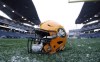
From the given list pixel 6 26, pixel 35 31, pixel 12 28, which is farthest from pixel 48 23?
pixel 12 28

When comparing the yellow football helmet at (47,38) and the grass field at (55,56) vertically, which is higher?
the yellow football helmet at (47,38)

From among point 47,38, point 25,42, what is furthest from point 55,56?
point 25,42

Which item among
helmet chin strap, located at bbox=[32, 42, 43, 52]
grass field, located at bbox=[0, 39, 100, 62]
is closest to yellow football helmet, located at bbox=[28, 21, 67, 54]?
helmet chin strap, located at bbox=[32, 42, 43, 52]

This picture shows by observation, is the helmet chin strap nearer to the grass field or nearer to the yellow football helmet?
the yellow football helmet

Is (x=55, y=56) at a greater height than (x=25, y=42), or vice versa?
(x=25, y=42)

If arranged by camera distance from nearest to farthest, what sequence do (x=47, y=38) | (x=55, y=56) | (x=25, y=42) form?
(x=55, y=56)
(x=47, y=38)
(x=25, y=42)

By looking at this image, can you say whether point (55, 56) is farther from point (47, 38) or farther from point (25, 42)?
point (25, 42)

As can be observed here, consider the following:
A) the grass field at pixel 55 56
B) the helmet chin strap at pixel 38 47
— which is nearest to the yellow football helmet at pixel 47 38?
the helmet chin strap at pixel 38 47

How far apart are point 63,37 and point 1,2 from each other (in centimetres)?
4925

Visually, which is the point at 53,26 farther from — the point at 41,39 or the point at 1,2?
the point at 1,2

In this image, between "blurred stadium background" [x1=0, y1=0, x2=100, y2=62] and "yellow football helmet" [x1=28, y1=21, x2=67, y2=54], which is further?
"yellow football helmet" [x1=28, y1=21, x2=67, y2=54]

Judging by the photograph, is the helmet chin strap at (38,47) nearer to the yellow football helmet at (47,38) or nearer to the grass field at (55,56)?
the yellow football helmet at (47,38)

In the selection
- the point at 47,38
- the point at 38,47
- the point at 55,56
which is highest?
the point at 47,38

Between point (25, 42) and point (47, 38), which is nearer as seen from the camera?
point (47, 38)
